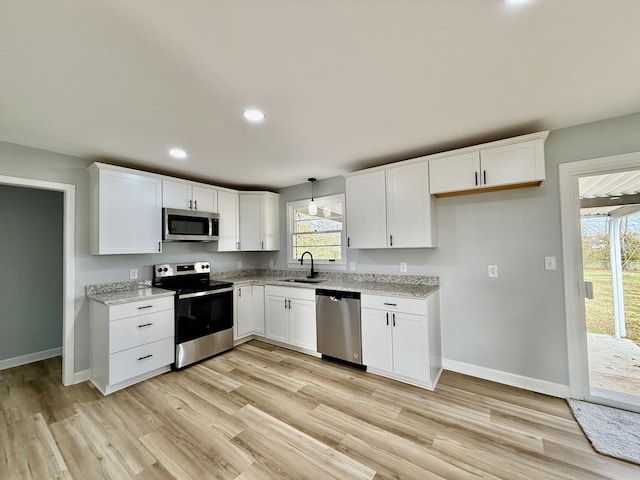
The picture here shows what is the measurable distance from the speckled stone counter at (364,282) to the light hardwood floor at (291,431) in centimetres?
95

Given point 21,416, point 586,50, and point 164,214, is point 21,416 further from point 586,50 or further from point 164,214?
point 586,50

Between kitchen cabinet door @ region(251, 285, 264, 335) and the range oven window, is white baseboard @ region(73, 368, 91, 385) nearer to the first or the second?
the range oven window

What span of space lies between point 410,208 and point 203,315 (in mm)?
2853

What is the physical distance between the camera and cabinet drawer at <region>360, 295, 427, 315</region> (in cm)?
258

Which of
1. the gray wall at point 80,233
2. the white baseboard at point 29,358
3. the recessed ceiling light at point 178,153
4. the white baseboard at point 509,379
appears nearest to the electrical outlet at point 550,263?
the white baseboard at point 509,379

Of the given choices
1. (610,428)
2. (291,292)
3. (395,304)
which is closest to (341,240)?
(291,292)

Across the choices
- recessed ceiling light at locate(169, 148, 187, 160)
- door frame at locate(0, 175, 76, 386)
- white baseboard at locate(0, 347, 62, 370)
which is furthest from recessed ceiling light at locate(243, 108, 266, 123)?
white baseboard at locate(0, 347, 62, 370)

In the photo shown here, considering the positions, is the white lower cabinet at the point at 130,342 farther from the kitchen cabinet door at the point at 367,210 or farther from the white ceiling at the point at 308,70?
the kitchen cabinet door at the point at 367,210

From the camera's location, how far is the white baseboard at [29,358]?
3.19 metres

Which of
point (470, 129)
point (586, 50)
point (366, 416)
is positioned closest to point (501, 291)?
point (470, 129)

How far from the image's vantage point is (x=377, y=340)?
9.34ft

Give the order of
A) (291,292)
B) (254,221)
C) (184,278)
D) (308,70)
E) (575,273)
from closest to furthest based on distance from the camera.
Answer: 1. (308,70)
2. (575,273)
3. (291,292)
4. (184,278)
5. (254,221)

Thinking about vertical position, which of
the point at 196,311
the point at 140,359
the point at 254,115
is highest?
the point at 254,115

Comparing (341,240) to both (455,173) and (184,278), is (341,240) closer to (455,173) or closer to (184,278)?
(455,173)
